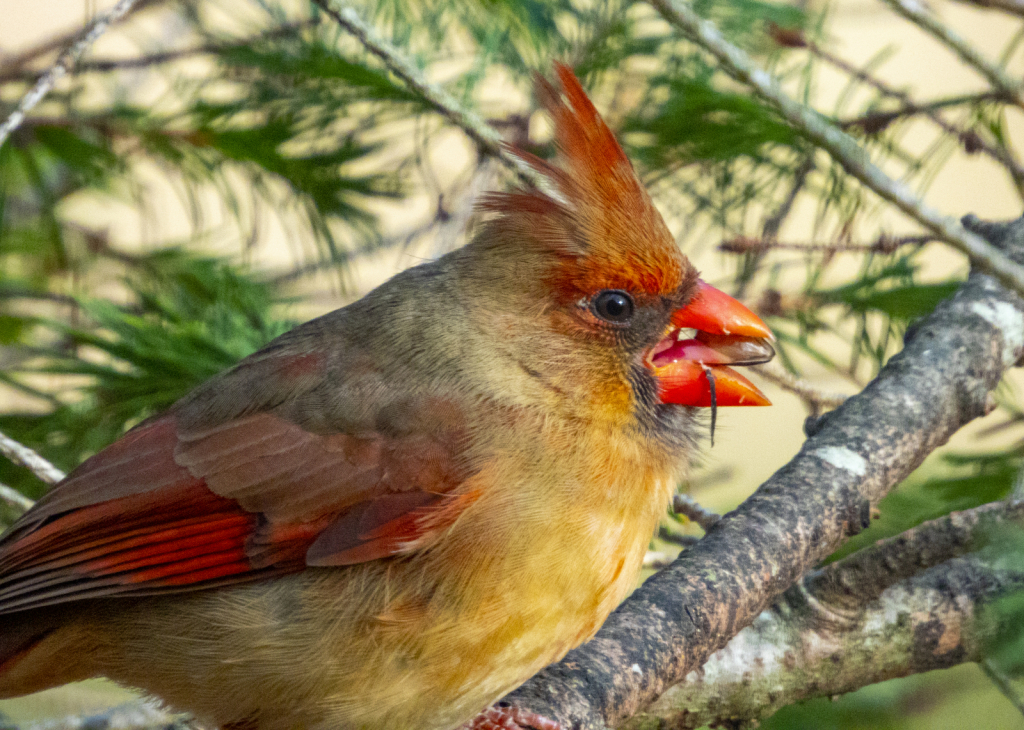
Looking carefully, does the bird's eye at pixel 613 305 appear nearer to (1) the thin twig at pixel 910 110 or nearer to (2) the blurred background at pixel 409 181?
(2) the blurred background at pixel 409 181

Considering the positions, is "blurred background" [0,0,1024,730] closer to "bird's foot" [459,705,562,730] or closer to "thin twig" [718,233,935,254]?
"thin twig" [718,233,935,254]

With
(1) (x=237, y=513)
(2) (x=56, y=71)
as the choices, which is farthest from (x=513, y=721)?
(2) (x=56, y=71)

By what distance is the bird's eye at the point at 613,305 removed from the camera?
1.55 m

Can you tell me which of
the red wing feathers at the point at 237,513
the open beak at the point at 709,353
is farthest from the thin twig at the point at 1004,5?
the red wing feathers at the point at 237,513

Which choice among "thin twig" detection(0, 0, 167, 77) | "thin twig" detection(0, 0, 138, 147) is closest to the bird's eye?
"thin twig" detection(0, 0, 138, 147)

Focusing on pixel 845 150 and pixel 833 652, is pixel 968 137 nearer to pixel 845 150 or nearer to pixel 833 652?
pixel 845 150

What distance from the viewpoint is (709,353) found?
1.62m

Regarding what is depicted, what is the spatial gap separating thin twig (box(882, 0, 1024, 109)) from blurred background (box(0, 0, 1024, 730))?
0.25 metres

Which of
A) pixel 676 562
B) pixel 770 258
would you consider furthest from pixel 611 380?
pixel 770 258

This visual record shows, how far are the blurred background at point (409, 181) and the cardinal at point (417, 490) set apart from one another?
31cm

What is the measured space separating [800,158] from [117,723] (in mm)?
1724

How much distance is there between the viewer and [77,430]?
2006 mm

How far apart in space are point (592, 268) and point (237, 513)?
62 cm

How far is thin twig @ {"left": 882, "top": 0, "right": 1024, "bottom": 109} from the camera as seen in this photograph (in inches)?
60.6
